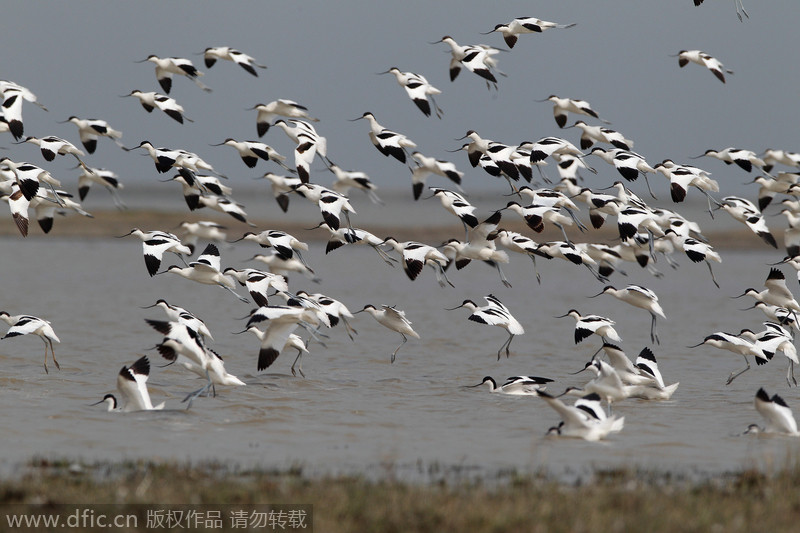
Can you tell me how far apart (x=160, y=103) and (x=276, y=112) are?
4.75 ft

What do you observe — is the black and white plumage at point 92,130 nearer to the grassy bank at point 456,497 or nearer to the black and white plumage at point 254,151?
the black and white plumage at point 254,151

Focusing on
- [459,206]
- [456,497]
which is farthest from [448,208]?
[456,497]

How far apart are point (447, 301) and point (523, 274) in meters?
7.92

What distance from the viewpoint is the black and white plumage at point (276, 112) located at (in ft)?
44.2

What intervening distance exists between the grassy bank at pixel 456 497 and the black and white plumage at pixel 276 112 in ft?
21.0

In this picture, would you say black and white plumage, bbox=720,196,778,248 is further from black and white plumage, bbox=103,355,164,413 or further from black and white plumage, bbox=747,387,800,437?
black and white plumage, bbox=103,355,164,413

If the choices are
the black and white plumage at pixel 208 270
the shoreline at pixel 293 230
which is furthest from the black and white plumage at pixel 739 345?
the shoreline at pixel 293 230

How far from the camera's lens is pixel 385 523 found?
634 cm

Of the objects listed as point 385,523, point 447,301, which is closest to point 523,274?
point 447,301

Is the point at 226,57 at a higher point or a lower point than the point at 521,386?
higher

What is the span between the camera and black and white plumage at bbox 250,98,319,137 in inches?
530

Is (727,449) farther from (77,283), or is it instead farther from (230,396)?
(77,283)

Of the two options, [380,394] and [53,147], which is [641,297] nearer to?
[380,394]

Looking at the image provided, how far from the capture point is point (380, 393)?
12680mm
